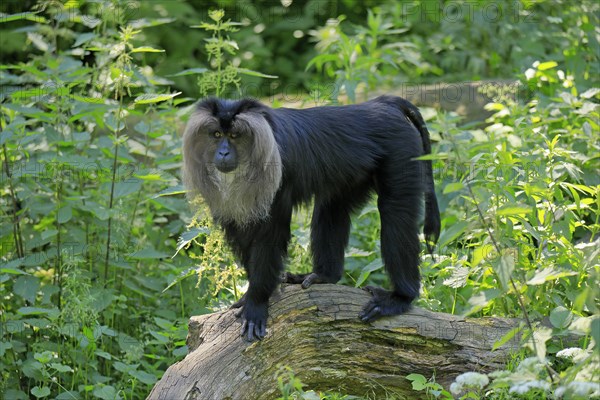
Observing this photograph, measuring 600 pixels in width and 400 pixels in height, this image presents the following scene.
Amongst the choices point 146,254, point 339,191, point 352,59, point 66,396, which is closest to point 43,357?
point 66,396

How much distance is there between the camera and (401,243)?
576cm

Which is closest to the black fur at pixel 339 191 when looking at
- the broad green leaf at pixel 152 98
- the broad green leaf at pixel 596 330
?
the broad green leaf at pixel 152 98

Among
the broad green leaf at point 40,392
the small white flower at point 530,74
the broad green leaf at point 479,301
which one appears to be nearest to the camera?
the broad green leaf at point 479,301

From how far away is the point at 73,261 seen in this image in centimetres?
628

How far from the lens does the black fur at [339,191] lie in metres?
5.27

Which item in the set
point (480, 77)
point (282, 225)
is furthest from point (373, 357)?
point (480, 77)

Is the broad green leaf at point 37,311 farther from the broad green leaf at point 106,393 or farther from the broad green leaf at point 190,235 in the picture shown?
the broad green leaf at point 190,235

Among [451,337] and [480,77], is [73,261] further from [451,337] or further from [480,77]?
→ [480,77]

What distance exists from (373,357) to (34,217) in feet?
11.3

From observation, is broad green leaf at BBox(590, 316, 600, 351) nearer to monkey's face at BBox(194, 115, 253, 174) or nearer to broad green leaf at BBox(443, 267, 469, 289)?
broad green leaf at BBox(443, 267, 469, 289)

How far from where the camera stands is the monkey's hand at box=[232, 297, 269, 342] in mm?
5023

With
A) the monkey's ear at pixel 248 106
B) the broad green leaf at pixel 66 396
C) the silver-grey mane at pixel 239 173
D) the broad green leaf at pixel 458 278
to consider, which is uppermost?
the monkey's ear at pixel 248 106

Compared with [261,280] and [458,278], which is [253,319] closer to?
[261,280]

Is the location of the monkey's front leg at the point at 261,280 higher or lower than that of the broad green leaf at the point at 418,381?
higher
